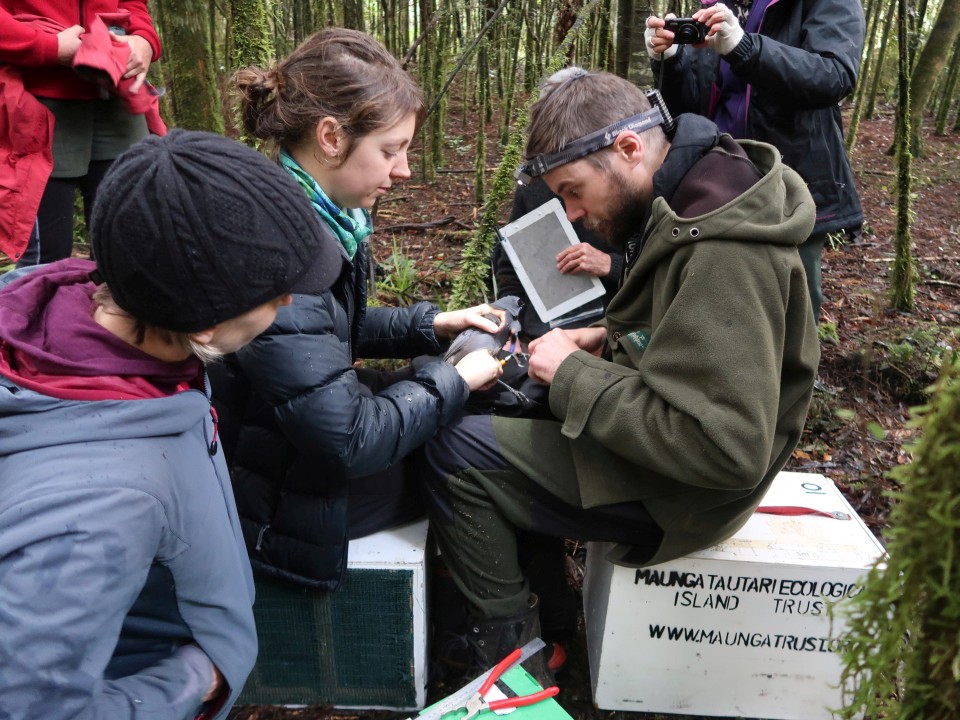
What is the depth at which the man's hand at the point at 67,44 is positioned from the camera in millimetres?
2631

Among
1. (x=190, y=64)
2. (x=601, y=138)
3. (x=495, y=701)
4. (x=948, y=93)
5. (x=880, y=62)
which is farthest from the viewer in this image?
(x=948, y=93)

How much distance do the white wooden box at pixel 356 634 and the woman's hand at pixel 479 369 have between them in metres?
0.53

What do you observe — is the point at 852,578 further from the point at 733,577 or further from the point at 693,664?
the point at 693,664

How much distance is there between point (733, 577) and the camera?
2184 millimetres

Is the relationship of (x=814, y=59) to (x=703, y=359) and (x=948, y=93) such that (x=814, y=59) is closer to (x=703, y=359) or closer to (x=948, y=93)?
(x=703, y=359)

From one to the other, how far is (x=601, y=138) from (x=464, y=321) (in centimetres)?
84

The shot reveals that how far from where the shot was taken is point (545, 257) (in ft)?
10.9

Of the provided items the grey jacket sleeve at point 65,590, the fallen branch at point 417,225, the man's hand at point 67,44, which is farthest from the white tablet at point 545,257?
the fallen branch at point 417,225

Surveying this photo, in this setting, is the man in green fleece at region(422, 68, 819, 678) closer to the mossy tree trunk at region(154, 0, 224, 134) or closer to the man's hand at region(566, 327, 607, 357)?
the man's hand at region(566, 327, 607, 357)

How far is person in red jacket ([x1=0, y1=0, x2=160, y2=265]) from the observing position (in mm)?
2623

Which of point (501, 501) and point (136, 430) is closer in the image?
point (136, 430)

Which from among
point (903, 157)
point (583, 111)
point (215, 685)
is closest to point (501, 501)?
point (215, 685)

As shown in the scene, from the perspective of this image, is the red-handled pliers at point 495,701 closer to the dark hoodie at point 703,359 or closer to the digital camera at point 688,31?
the dark hoodie at point 703,359

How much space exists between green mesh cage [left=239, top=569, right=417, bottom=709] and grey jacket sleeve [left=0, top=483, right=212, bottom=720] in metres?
1.00
